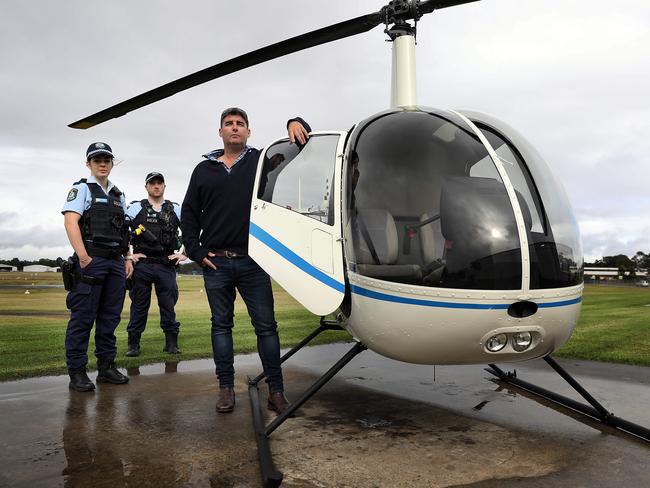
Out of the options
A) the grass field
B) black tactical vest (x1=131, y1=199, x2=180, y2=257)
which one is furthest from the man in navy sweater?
black tactical vest (x1=131, y1=199, x2=180, y2=257)

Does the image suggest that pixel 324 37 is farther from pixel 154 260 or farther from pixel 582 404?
pixel 154 260

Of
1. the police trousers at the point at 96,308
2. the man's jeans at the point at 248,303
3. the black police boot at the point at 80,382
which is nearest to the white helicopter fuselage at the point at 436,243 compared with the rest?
the man's jeans at the point at 248,303

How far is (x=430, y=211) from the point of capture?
312 centimetres

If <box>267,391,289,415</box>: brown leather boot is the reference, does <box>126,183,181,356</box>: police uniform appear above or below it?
above

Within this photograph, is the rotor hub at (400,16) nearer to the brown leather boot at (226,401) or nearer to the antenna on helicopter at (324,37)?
the antenna on helicopter at (324,37)

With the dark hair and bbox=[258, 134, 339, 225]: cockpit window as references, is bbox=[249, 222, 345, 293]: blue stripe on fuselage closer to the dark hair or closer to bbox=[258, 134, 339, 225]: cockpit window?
bbox=[258, 134, 339, 225]: cockpit window

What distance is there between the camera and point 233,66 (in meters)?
4.87

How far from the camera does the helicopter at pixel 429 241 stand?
303 cm

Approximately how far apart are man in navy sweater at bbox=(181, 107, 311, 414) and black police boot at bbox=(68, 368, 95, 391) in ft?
5.39

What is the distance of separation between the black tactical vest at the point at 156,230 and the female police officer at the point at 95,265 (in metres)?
2.03

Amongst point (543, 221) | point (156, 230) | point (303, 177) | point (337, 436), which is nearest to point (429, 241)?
point (543, 221)

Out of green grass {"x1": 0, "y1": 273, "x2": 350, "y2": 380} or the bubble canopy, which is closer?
the bubble canopy

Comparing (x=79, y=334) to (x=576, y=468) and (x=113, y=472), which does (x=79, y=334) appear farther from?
(x=576, y=468)

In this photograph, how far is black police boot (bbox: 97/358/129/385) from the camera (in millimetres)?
5367
